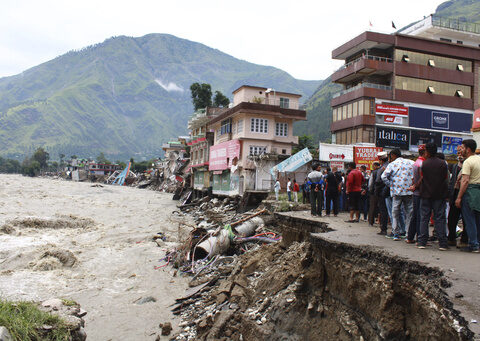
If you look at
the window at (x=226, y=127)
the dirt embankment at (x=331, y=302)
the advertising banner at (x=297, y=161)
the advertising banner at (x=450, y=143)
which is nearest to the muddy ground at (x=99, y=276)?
the dirt embankment at (x=331, y=302)

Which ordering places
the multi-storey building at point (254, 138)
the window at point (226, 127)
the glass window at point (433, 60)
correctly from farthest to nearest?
1. the glass window at point (433, 60)
2. the window at point (226, 127)
3. the multi-storey building at point (254, 138)

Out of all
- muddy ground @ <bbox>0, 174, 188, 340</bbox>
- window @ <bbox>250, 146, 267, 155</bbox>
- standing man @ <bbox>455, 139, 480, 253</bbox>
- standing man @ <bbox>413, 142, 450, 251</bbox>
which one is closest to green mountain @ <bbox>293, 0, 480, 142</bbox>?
window @ <bbox>250, 146, 267, 155</bbox>

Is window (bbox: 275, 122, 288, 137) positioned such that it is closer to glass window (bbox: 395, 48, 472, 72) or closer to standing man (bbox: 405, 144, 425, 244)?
glass window (bbox: 395, 48, 472, 72)

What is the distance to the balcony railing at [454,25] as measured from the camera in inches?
1536

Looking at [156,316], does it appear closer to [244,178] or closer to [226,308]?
[226,308]

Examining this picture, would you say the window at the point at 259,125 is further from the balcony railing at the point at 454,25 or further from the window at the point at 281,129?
the balcony railing at the point at 454,25

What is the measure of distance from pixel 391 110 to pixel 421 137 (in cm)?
448

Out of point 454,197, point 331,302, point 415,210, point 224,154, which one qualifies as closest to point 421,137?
point 224,154

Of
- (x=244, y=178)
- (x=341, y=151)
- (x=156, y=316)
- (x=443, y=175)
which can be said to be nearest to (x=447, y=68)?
(x=341, y=151)

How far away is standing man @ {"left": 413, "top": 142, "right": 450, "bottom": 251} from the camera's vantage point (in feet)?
19.7

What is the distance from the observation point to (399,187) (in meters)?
7.05

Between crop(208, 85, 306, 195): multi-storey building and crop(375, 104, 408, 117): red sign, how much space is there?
7.20 m

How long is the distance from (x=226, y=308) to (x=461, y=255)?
4.63 meters

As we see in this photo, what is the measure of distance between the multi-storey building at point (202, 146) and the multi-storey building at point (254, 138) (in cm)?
669
